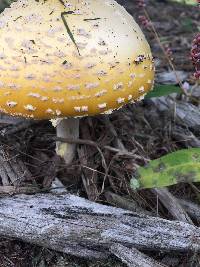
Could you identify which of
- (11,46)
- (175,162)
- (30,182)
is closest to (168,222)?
(175,162)

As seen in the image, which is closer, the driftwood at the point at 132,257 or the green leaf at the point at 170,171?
the driftwood at the point at 132,257

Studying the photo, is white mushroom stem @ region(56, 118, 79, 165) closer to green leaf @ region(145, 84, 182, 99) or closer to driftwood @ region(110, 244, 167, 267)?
green leaf @ region(145, 84, 182, 99)

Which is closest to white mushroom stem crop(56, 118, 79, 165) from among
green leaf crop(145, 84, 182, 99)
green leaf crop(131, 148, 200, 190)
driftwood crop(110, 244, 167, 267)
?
green leaf crop(145, 84, 182, 99)

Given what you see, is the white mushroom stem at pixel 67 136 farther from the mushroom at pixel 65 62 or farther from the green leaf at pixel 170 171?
the green leaf at pixel 170 171

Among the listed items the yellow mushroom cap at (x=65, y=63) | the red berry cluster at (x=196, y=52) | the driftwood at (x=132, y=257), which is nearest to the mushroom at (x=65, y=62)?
the yellow mushroom cap at (x=65, y=63)

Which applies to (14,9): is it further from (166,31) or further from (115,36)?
(166,31)

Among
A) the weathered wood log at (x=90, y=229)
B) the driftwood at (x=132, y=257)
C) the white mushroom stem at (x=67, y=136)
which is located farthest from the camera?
the white mushroom stem at (x=67, y=136)

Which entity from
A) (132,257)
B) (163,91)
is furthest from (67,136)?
(132,257)
